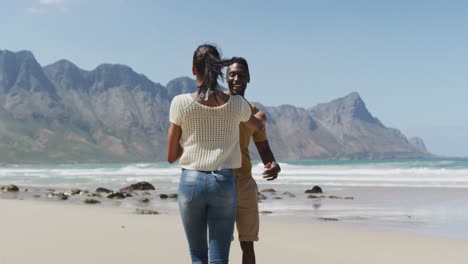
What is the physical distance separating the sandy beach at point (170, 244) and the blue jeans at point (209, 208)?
3.08 meters

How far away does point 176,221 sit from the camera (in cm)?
1045

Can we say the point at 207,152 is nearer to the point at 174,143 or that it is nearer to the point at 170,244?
the point at 174,143

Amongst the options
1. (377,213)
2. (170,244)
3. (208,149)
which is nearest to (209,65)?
(208,149)

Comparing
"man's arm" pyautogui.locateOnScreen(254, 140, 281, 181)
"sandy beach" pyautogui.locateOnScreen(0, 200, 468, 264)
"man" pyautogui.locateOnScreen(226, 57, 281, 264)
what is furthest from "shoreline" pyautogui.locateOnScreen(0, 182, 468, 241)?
"man's arm" pyautogui.locateOnScreen(254, 140, 281, 181)

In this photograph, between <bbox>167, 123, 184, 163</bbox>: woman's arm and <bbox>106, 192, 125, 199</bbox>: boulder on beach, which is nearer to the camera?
<bbox>167, 123, 184, 163</bbox>: woman's arm

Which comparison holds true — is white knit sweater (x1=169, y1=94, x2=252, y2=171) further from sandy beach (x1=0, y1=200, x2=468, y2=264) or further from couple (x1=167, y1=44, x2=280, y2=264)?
sandy beach (x1=0, y1=200, x2=468, y2=264)

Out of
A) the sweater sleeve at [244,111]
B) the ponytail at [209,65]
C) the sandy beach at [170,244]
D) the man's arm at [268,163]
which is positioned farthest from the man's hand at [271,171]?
the sandy beach at [170,244]

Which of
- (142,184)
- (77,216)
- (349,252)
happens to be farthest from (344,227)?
(142,184)

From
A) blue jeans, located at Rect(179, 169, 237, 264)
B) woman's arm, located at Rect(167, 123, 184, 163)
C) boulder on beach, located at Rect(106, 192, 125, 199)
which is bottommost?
boulder on beach, located at Rect(106, 192, 125, 199)

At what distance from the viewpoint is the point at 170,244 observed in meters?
7.74

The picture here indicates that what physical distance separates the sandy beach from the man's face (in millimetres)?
2927

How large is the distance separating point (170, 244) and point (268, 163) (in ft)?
13.0

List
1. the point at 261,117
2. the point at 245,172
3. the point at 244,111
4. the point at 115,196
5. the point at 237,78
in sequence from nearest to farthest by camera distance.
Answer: the point at 244,111 → the point at 261,117 → the point at 237,78 → the point at 245,172 → the point at 115,196

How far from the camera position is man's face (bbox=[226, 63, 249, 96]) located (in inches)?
172
